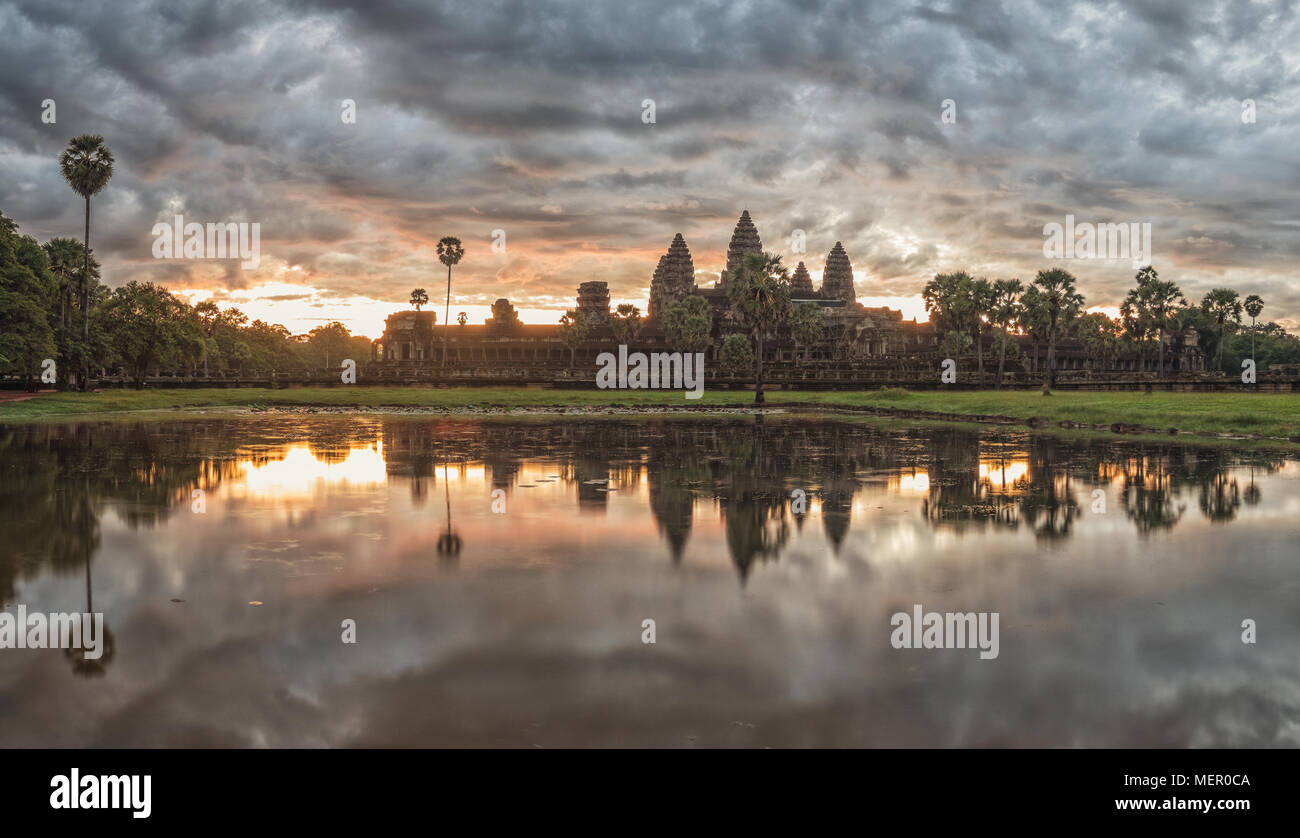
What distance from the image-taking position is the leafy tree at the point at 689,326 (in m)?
94.9

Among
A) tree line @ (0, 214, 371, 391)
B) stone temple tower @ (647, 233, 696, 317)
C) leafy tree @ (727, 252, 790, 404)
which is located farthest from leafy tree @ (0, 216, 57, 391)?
stone temple tower @ (647, 233, 696, 317)

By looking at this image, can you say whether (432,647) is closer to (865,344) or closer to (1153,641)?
(1153,641)

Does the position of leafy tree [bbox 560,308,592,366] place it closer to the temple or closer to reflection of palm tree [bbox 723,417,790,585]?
the temple

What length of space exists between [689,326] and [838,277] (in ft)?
181

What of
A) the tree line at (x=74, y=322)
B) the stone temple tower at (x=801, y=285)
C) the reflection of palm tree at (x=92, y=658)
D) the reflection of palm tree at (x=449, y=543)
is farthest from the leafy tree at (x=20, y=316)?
the stone temple tower at (x=801, y=285)

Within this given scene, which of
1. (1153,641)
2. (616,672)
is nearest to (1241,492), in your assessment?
(1153,641)

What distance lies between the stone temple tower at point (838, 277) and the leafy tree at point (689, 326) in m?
40.6

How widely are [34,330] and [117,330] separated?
1238cm

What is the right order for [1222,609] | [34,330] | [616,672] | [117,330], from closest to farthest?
[616,672], [1222,609], [34,330], [117,330]

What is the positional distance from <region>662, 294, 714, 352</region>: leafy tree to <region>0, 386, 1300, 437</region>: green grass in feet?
79.7

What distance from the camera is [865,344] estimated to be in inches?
4488

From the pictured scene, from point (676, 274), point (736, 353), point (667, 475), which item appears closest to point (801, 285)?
point (676, 274)
